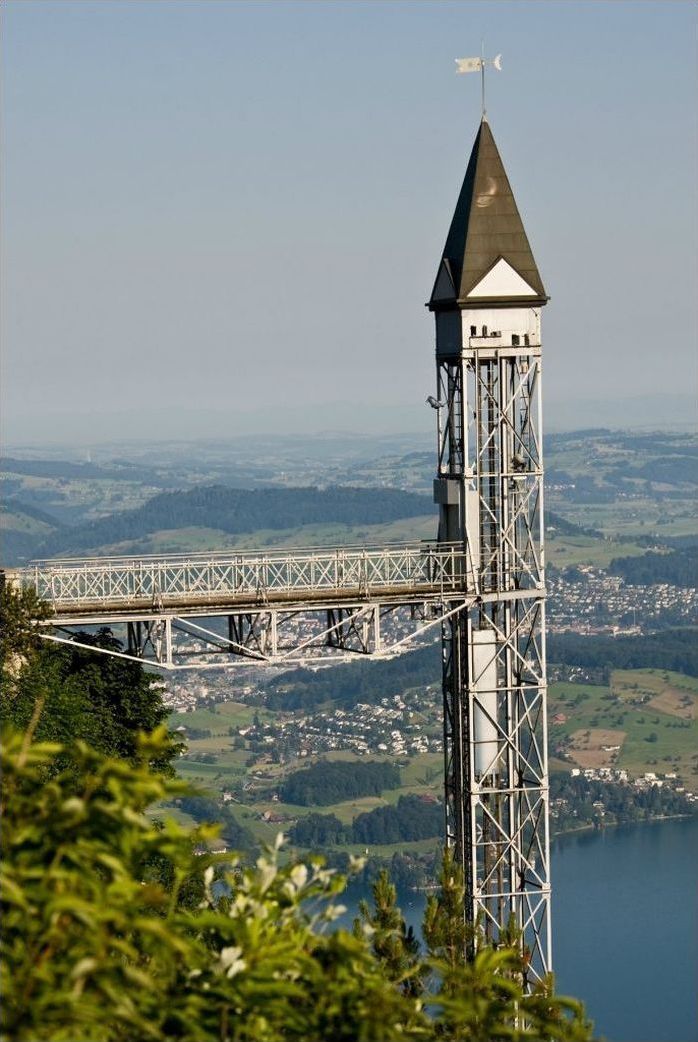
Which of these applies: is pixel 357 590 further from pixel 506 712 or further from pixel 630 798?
pixel 630 798

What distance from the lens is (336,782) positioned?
180750mm

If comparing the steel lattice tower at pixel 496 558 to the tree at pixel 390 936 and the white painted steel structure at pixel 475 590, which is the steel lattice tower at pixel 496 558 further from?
the tree at pixel 390 936

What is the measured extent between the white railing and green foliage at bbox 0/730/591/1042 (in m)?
20.9

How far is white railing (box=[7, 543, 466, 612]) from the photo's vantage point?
1468 inches

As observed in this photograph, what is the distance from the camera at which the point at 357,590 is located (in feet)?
124

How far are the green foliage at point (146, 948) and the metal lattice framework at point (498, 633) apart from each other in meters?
20.8

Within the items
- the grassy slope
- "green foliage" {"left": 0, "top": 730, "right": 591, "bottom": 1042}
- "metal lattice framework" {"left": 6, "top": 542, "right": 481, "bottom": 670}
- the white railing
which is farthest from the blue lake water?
"green foliage" {"left": 0, "top": 730, "right": 591, "bottom": 1042}

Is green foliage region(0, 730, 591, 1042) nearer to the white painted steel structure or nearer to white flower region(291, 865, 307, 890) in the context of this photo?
white flower region(291, 865, 307, 890)

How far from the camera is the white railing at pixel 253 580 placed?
37281 millimetres

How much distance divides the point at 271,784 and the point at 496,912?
14474 cm

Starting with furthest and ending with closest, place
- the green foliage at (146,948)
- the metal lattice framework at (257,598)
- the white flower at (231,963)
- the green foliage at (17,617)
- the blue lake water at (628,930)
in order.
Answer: the blue lake water at (628,930) < the metal lattice framework at (257,598) < the green foliage at (17,617) < the white flower at (231,963) < the green foliage at (146,948)

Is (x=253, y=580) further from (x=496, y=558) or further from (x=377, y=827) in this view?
(x=377, y=827)

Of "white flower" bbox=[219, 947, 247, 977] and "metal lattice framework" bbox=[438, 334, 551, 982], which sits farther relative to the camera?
"metal lattice framework" bbox=[438, 334, 551, 982]

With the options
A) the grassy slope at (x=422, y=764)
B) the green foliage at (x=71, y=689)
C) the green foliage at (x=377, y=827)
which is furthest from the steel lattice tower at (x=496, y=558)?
the green foliage at (x=377, y=827)
